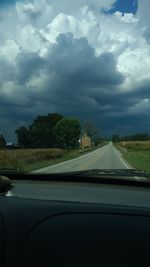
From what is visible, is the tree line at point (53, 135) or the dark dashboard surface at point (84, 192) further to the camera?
the tree line at point (53, 135)

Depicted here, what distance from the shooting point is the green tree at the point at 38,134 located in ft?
509

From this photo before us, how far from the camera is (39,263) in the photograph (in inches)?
79.2

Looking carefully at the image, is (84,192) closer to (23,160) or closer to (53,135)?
(23,160)

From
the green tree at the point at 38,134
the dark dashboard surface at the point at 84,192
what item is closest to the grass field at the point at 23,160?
the dark dashboard surface at the point at 84,192

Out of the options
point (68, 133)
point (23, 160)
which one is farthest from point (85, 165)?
point (68, 133)

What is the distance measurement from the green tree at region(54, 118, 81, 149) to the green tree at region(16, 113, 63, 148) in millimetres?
3581

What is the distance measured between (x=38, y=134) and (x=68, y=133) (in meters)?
10.6

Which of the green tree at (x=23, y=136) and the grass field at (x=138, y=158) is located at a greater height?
the green tree at (x=23, y=136)

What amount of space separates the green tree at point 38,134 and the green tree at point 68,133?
11.8 ft

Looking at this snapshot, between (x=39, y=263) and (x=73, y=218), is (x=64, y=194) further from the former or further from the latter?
(x=39, y=263)

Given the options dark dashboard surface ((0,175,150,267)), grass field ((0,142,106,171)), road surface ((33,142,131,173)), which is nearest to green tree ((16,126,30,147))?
grass field ((0,142,106,171))

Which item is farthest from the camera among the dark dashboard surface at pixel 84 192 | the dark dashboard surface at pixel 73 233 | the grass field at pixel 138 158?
the grass field at pixel 138 158

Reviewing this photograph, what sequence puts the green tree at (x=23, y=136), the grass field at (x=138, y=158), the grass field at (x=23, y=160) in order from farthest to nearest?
the green tree at (x=23, y=136)
the grass field at (x=138, y=158)
the grass field at (x=23, y=160)

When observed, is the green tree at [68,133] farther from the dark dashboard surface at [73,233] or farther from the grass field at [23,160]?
the dark dashboard surface at [73,233]
